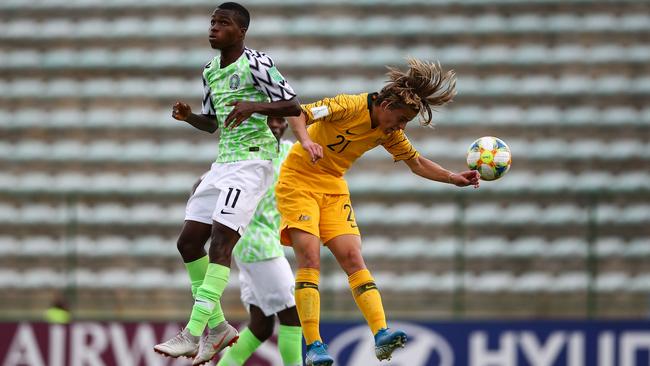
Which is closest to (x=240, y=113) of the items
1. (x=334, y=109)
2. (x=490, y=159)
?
(x=334, y=109)

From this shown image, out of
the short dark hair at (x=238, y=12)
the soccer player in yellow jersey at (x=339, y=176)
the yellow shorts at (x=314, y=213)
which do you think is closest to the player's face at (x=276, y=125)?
the soccer player in yellow jersey at (x=339, y=176)

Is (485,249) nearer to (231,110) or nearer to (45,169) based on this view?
(45,169)

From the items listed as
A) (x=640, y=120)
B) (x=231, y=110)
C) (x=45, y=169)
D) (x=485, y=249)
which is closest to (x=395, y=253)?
(x=485, y=249)

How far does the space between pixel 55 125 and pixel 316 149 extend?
8.00 meters

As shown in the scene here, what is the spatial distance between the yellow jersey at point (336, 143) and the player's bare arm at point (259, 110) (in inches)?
10.2

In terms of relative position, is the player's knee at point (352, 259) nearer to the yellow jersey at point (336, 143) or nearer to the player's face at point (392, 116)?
the yellow jersey at point (336, 143)

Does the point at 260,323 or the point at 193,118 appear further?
the point at 260,323

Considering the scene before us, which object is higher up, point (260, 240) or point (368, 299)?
point (260, 240)

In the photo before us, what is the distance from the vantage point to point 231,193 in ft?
19.5

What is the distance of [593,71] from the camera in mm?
12836

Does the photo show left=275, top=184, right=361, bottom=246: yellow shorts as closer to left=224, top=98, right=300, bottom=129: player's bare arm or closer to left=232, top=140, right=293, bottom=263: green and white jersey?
left=224, top=98, right=300, bottom=129: player's bare arm

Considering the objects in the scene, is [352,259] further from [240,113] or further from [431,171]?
[240,113]

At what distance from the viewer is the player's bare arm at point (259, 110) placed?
18.7ft

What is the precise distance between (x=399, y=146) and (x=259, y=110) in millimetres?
1027
